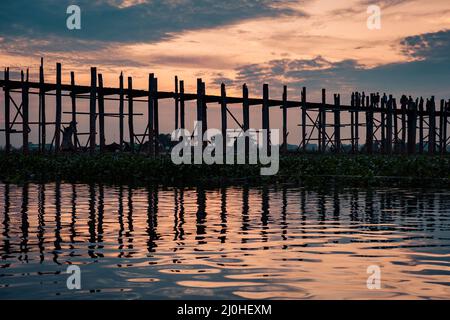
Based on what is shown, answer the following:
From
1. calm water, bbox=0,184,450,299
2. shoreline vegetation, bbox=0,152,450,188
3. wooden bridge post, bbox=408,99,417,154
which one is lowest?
calm water, bbox=0,184,450,299

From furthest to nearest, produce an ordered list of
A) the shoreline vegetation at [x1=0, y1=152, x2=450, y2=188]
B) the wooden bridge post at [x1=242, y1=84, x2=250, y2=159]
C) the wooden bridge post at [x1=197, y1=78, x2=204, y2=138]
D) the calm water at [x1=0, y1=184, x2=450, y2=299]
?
the wooden bridge post at [x1=242, y1=84, x2=250, y2=159] → the wooden bridge post at [x1=197, y1=78, x2=204, y2=138] → the shoreline vegetation at [x1=0, y1=152, x2=450, y2=188] → the calm water at [x1=0, y1=184, x2=450, y2=299]

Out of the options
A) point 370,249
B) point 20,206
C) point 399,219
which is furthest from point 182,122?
point 370,249

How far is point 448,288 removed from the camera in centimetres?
660

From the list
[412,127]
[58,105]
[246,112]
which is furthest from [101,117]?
[412,127]

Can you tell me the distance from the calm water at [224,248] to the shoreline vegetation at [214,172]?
29.3ft

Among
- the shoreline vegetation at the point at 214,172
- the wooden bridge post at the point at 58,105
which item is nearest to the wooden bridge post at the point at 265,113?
the shoreline vegetation at the point at 214,172

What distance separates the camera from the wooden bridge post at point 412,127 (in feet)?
160

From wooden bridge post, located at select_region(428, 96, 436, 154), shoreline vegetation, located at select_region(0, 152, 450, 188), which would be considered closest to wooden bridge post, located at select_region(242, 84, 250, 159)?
shoreline vegetation, located at select_region(0, 152, 450, 188)

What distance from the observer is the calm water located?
661cm

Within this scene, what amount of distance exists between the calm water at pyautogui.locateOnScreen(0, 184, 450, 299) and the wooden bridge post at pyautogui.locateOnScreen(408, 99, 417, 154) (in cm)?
3289

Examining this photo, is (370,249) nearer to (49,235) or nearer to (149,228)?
(149,228)

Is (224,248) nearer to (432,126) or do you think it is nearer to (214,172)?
(214,172)

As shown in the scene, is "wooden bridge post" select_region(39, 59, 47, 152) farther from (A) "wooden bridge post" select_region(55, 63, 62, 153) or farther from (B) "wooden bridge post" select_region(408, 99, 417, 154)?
(B) "wooden bridge post" select_region(408, 99, 417, 154)

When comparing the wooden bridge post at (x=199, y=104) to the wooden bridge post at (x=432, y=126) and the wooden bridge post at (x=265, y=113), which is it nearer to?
the wooden bridge post at (x=265, y=113)
